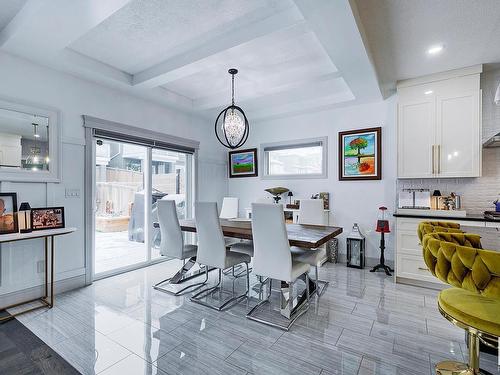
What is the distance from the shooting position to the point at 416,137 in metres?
3.42

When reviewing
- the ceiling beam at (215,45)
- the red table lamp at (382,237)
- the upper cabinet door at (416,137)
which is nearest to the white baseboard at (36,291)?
the ceiling beam at (215,45)

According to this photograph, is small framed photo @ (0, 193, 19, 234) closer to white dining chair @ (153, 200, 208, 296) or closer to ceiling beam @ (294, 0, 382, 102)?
white dining chair @ (153, 200, 208, 296)

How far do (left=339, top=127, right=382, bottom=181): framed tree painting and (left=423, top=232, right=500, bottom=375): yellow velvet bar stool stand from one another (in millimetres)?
2827

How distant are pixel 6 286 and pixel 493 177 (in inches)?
228

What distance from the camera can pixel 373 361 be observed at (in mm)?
1798

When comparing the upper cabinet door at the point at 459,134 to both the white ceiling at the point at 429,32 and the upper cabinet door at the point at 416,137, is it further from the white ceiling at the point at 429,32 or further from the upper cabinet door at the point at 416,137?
the white ceiling at the point at 429,32

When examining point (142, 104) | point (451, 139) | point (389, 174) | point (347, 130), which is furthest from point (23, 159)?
point (451, 139)

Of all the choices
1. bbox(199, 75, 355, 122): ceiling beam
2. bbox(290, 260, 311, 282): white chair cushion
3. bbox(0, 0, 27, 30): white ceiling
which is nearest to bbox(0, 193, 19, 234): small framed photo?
bbox(0, 0, 27, 30): white ceiling

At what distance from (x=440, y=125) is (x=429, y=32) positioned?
133 cm

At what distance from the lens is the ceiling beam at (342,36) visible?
1.93 meters

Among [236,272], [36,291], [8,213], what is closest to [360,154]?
[236,272]

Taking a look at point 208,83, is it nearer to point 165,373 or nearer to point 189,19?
point 189,19

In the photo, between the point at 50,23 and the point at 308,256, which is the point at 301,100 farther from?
the point at 50,23

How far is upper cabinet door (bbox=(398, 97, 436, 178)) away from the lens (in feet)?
11.0
